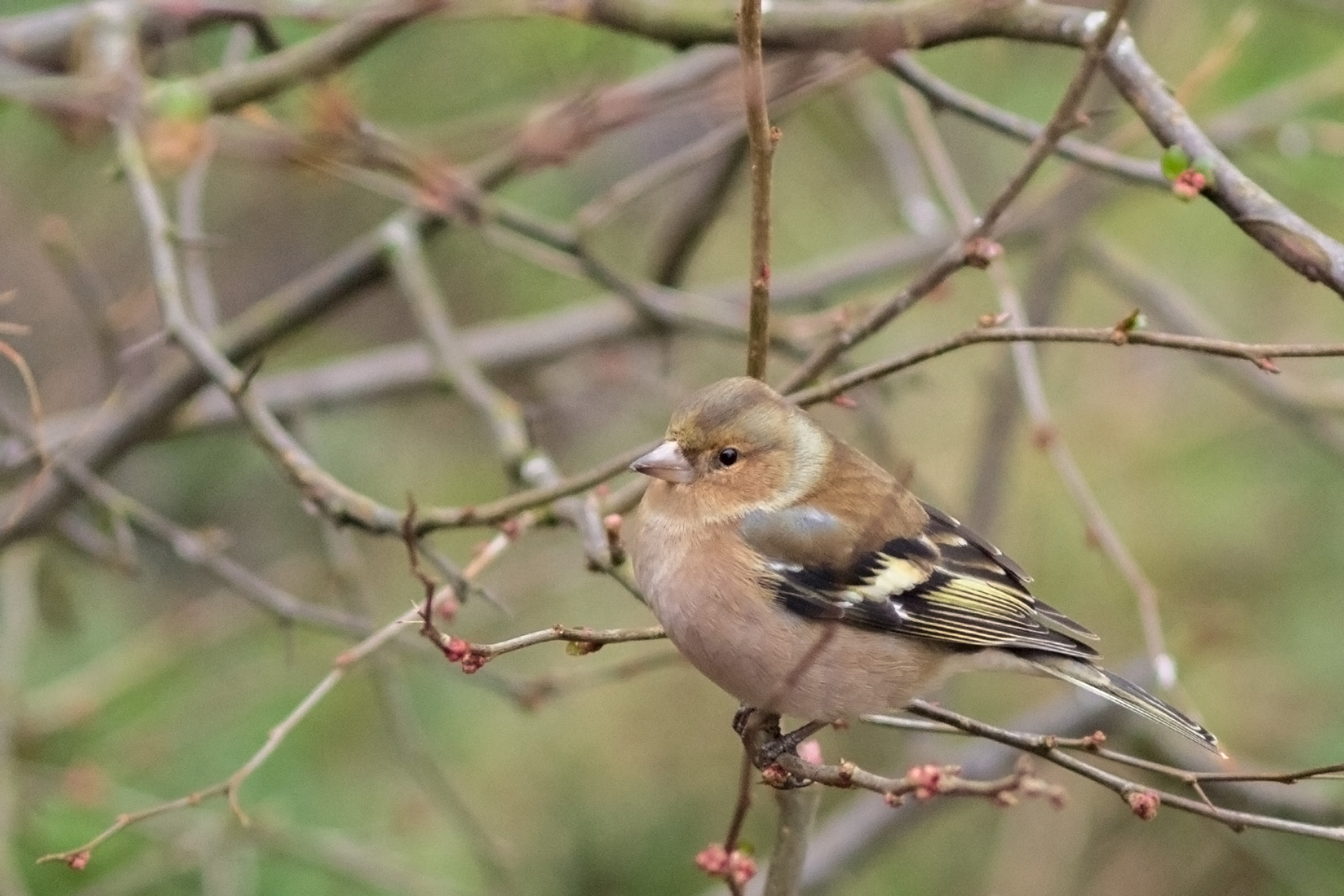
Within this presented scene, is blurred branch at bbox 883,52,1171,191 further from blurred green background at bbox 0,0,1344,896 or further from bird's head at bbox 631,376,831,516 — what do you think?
blurred green background at bbox 0,0,1344,896

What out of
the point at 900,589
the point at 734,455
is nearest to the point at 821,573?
the point at 900,589

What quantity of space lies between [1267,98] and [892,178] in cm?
135

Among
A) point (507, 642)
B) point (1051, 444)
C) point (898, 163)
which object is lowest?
point (507, 642)

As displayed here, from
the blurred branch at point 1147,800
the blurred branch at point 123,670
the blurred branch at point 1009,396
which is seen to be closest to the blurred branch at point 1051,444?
the blurred branch at point 1009,396

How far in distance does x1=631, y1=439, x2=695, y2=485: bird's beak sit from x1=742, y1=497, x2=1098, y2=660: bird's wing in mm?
196

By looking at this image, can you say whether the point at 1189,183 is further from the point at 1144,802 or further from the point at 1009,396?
the point at 1009,396

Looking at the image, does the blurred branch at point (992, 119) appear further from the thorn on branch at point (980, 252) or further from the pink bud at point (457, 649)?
the pink bud at point (457, 649)

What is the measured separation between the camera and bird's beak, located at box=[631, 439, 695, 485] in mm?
3166

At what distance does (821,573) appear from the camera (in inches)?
130

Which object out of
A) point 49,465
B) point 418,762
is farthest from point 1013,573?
point 49,465

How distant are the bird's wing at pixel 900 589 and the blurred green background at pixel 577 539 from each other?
87 centimetres

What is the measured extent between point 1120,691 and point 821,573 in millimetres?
758

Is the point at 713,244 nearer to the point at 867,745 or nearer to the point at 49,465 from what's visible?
the point at 867,745

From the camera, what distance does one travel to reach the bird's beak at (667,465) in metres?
3.17
